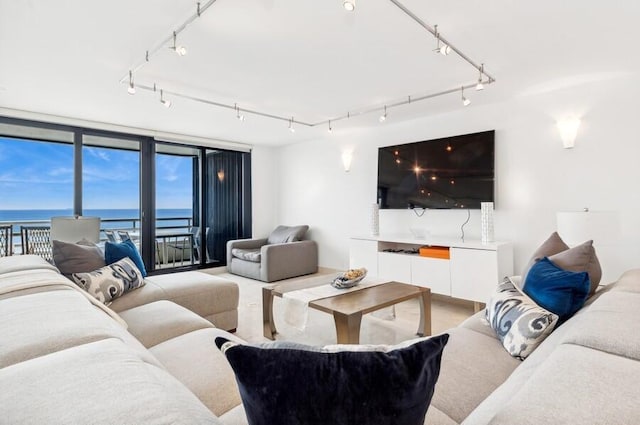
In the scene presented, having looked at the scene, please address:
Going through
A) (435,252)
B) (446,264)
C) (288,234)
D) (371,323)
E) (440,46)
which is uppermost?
(440,46)

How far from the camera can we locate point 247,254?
17.6ft

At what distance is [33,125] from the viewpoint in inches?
164

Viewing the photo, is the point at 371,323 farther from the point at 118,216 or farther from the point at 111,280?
the point at 118,216

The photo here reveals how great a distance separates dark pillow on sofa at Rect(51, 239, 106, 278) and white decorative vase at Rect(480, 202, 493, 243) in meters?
3.69

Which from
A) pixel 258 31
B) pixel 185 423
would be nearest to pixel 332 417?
pixel 185 423

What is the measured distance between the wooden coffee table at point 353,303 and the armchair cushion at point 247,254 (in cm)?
216

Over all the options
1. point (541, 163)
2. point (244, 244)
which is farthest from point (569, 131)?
point (244, 244)

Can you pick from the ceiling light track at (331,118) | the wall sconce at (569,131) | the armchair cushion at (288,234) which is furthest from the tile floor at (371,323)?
the ceiling light track at (331,118)

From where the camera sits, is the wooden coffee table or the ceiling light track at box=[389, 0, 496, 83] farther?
the wooden coffee table

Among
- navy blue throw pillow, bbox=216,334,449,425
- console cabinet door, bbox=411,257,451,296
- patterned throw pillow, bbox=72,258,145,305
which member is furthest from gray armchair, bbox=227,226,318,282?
navy blue throw pillow, bbox=216,334,449,425

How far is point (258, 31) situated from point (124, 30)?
90 centimetres

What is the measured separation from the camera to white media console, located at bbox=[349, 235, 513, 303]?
11.3 ft

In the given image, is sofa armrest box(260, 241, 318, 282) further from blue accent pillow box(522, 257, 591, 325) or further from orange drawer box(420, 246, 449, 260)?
blue accent pillow box(522, 257, 591, 325)

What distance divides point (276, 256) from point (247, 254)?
0.57 m
